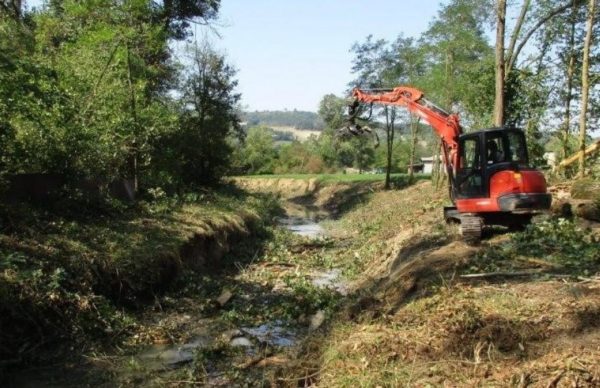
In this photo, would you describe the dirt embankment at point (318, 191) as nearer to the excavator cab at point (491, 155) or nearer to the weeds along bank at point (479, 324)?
the excavator cab at point (491, 155)

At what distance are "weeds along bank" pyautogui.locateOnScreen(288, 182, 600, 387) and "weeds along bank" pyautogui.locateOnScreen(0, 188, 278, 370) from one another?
4.03 m

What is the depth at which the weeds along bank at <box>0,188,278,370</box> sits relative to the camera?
27.9 ft

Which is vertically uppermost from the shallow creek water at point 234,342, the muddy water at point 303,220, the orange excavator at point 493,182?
the orange excavator at point 493,182

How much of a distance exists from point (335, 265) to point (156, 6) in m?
15.2

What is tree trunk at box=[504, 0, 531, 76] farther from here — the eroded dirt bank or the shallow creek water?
the shallow creek water

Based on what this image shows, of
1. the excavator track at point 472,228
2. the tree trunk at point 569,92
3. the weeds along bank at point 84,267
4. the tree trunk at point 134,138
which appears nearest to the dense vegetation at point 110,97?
the tree trunk at point 134,138

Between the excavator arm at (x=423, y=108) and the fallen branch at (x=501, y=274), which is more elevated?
the excavator arm at (x=423, y=108)

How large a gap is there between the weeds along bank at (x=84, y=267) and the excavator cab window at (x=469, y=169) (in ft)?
23.8

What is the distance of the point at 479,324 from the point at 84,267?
707cm

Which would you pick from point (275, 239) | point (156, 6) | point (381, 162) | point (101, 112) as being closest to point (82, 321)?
point (101, 112)

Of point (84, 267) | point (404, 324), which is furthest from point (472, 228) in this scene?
point (84, 267)

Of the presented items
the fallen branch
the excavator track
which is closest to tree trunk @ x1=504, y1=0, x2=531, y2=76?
the excavator track

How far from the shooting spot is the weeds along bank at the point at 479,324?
19.5 feet

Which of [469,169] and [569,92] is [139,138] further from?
[569,92]
